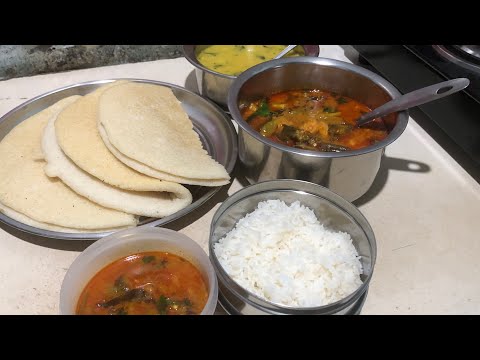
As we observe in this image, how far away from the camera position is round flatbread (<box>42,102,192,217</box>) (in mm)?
1918

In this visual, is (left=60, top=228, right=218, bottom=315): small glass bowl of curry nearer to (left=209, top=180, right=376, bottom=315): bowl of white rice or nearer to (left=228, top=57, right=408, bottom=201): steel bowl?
(left=209, top=180, right=376, bottom=315): bowl of white rice

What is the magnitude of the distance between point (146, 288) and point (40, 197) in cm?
70

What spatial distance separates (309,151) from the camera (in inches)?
74.3

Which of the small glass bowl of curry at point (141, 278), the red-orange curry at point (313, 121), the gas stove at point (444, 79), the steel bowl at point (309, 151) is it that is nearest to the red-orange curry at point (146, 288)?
the small glass bowl of curry at point (141, 278)

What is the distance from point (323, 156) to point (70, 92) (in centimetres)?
160

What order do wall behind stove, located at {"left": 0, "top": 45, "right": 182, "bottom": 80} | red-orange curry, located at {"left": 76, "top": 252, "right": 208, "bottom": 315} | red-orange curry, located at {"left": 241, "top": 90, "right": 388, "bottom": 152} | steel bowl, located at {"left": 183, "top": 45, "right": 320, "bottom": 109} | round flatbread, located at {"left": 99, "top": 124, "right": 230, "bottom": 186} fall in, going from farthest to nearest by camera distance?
wall behind stove, located at {"left": 0, "top": 45, "right": 182, "bottom": 80} < steel bowl, located at {"left": 183, "top": 45, "right": 320, "bottom": 109} < red-orange curry, located at {"left": 241, "top": 90, "right": 388, "bottom": 152} < round flatbread, located at {"left": 99, "top": 124, "right": 230, "bottom": 186} < red-orange curry, located at {"left": 76, "top": 252, "right": 208, "bottom": 315}

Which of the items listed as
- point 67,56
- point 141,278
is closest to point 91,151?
point 141,278

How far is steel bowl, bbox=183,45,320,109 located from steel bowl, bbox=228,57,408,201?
9.4 inches

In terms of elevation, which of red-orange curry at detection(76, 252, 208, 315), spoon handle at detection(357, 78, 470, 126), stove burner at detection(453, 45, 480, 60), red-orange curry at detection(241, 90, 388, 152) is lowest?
red-orange curry at detection(76, 252, 208, 315)

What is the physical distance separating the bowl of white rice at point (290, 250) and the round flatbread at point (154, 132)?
10.4 inches

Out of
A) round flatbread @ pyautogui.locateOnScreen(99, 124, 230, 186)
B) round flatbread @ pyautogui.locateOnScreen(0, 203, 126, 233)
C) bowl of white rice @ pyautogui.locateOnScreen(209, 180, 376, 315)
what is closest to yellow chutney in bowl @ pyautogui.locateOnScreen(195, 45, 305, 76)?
round flatbread @ pyautogui.locateOnScreen(99, 124, 230, 186)

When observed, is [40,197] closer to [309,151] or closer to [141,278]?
[141,278]

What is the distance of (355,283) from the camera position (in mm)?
1704
